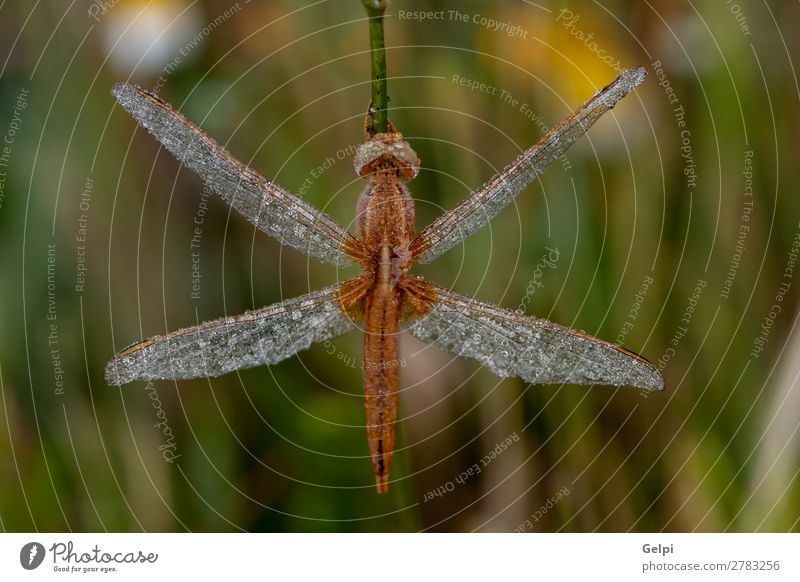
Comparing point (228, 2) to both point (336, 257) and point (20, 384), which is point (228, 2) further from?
point (20, 384)

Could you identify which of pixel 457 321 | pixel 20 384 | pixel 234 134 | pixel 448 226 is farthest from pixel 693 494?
pixel 20 384

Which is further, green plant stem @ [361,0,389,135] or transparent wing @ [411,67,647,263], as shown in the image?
transparent wing @ [411,67,647,263]

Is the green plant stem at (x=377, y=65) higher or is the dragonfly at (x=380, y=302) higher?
the green plant stem at (x=377, y=65)

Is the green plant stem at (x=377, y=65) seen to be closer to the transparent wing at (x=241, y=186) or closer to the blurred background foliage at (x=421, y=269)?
the transparent wing at (x=241, y=186)
